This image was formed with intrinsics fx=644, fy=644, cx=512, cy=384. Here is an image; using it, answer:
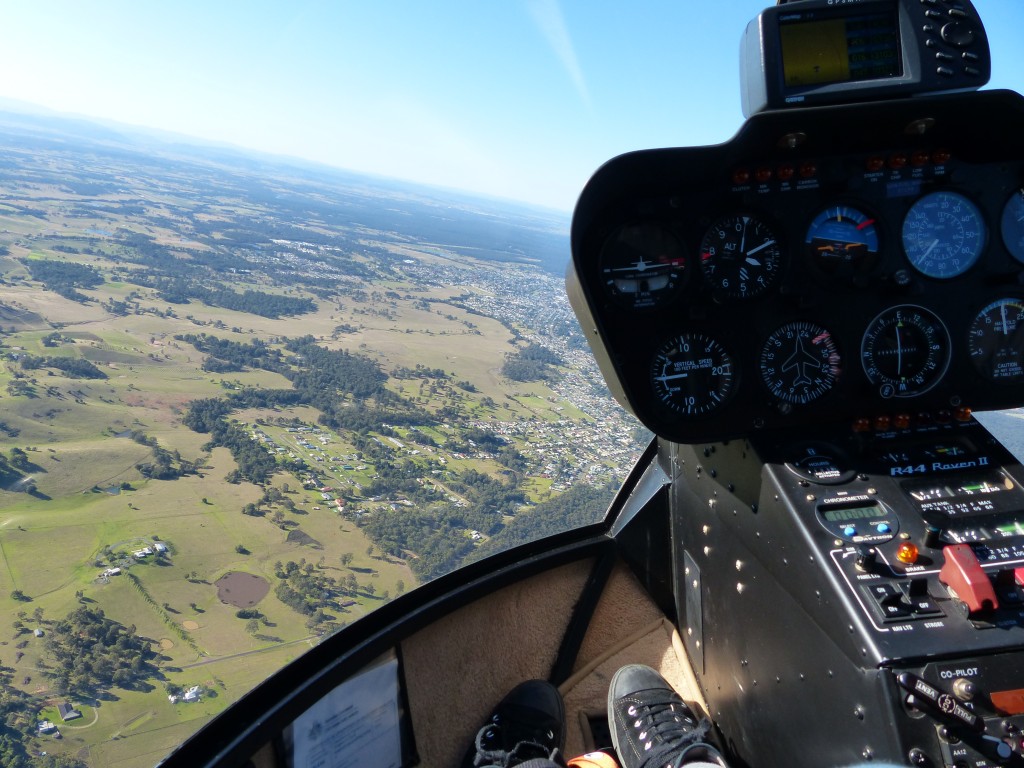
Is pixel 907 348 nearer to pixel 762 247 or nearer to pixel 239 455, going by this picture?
pixel 762 247

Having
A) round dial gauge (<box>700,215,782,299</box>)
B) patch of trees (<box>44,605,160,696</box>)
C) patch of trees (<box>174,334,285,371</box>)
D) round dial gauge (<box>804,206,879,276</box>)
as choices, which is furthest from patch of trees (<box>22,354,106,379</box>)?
round dial gauge (<box>804,206,879,276</box>)

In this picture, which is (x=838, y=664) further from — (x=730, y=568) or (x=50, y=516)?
(x=50, y=516)

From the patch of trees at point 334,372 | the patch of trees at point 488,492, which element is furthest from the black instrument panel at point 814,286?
the patch of trees at point 334,372

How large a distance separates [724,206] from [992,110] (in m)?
0.80

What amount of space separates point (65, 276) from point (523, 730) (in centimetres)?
2474

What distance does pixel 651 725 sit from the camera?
2.11 metres

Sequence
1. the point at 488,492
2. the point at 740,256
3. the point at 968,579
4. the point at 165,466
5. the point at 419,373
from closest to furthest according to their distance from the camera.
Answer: the point at 968,579 < the point at 740,256 < the point at 488,492 < the point at 165,466 < the point at 419,373

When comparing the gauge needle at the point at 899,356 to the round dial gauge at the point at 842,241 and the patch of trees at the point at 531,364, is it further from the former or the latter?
the patch of trees at the point at 531,364

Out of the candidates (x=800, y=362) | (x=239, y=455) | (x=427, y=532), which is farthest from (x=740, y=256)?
(x=239, y=455)

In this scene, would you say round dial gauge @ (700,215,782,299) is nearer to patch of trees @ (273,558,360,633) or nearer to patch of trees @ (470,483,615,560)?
patch of trees @ (470,483,615,560)

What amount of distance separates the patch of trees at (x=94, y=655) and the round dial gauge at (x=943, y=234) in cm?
380

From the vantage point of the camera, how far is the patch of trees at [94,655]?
9.66ft

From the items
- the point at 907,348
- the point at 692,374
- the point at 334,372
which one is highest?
the point at 907,348

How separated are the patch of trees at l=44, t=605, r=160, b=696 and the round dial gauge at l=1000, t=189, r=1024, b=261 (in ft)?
13.5
